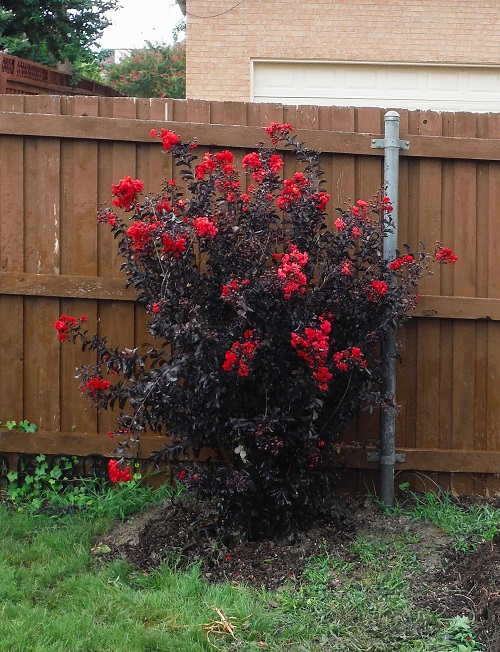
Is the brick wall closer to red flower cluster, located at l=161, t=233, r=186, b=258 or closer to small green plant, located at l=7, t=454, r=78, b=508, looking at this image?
small green plant, located at l=7, t=454, r=78, b=508

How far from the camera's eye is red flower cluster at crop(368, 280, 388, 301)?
4.03 meters

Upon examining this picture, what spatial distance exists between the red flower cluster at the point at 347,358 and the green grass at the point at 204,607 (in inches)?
34.0

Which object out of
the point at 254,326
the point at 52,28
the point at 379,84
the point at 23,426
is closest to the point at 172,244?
the point at 254,326

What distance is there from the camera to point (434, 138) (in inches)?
185

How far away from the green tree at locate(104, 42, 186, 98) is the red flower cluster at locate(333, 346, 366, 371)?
621 inches

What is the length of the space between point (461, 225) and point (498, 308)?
0.50 metres

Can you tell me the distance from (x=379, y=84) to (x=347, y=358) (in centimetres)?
680

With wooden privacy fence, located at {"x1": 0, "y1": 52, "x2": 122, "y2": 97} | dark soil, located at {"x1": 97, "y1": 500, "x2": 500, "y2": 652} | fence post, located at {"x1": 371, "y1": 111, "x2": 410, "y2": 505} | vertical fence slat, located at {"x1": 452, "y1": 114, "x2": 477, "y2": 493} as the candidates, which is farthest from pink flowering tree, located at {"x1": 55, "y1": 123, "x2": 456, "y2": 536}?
wooden privacy fence, located at {"x1": 0, "y1": 52, "x2": 122, "y2": 97}

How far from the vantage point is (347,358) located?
397cm

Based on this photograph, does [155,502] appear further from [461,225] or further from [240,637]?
[461,225]

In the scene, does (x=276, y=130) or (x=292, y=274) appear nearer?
(x=292, y=274)

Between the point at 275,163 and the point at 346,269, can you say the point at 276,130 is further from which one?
the point at 346,269

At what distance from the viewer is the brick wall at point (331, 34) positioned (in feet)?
32.7

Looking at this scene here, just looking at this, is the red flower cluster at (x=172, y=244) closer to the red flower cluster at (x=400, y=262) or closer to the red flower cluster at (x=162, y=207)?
the red flower cluster at (x=162, y=207)
